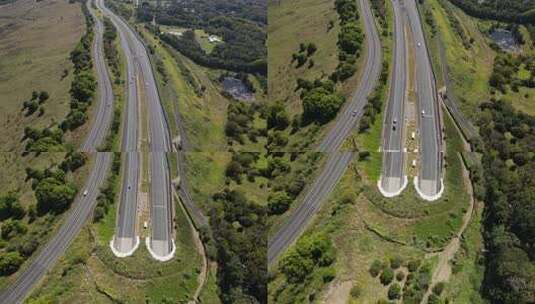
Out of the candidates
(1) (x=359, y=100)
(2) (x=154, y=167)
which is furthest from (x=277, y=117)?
(2) (x=154, y=167)

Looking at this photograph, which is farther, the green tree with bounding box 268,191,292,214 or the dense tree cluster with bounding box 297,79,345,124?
the dense tree cluster with bounding box 297,79,345,124

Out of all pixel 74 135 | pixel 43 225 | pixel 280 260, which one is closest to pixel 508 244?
pixel 280 260

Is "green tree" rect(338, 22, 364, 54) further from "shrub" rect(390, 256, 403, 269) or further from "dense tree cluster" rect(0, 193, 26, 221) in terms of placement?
"dense tree cluster" rect(0, 193, 26, 221)

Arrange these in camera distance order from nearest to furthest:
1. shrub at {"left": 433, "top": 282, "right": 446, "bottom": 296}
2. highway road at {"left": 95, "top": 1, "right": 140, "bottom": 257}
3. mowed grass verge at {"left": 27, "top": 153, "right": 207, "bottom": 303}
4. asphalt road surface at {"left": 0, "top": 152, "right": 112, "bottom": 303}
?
shrub at {"left": 433, "top": 282, "right": 446, "bottom": 296}, mowed grass verge at {"left": 27, "top": 153, "right": 207, "bottom": 303}, asphalt road surface at {"left": 0, "top": 152, "right": 112, "bottom": 303}, highway road at {"left": 95, "top": 1, "right": 140, "bottom": 257}

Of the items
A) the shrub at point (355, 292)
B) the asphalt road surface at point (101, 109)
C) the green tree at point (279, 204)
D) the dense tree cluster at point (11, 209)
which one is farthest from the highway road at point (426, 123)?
the dense tree cluster at point (11, 209)

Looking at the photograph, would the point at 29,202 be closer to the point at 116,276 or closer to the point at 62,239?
the point at 62,239

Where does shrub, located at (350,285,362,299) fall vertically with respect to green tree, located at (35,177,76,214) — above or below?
below

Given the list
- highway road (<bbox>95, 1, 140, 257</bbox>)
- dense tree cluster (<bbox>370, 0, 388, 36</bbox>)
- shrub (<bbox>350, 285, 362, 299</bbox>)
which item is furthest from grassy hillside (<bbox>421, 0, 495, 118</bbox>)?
highway road (<bbox>95, 1, 140, 257</bbox>)
